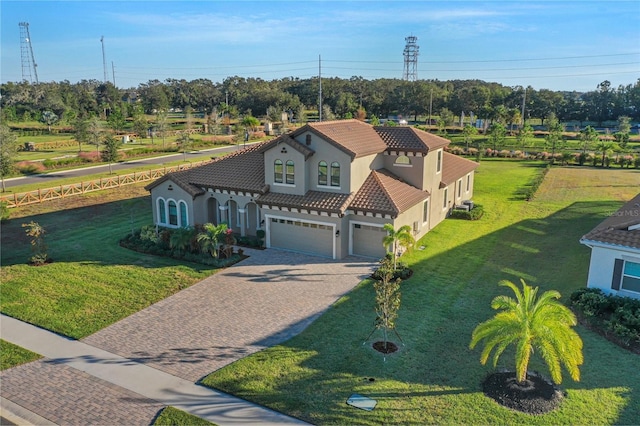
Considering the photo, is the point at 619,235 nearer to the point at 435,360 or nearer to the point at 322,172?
the point at 435,360

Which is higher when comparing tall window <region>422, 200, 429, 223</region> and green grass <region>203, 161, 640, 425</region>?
tall window <region>422, 200, 429, 223</region>

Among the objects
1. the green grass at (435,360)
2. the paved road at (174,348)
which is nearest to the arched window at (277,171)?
the paved road at (174,348)

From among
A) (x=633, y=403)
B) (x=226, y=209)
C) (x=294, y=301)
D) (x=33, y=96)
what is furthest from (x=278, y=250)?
(x=33, y=96)

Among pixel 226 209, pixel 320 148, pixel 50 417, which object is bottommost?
pixel 50 417

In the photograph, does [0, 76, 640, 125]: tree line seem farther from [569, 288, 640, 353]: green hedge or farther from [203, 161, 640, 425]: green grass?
[569, 288, 640, 353]: green hedge

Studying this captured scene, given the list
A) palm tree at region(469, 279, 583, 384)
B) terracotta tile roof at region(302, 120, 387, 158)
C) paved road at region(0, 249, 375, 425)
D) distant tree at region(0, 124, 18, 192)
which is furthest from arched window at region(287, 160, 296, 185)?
distant tree at region(0, 124, 18, 192)

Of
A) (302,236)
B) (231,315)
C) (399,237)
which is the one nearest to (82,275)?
(231,315)

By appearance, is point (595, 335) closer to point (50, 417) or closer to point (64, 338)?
point (50, 417)
